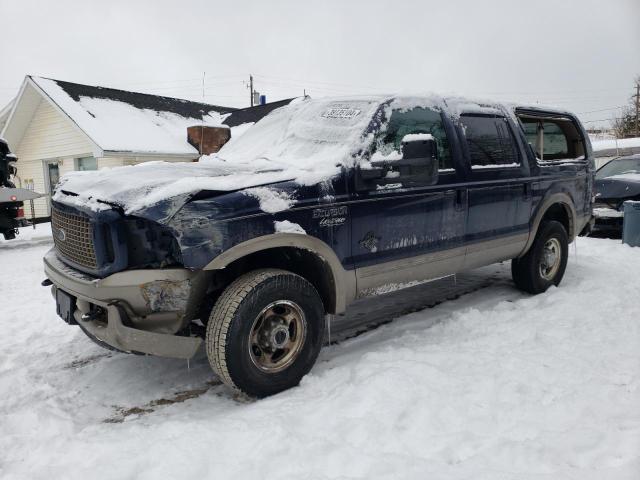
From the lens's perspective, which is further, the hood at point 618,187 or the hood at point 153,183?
the hood at point 618,187

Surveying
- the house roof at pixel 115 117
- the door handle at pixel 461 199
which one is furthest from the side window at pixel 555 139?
the house roof at pixel 115 117

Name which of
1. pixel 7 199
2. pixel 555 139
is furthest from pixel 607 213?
pixel 7 199

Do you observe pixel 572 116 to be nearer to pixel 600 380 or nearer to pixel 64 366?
pixel 600 380

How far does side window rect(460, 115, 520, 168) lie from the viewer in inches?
170

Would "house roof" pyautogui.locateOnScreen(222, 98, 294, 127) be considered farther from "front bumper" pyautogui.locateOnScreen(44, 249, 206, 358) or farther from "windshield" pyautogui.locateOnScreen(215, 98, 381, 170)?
"front bumper" pyautogui.locateOnScreen(44, 249, 206, 358)

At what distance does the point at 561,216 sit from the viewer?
5.70 metres

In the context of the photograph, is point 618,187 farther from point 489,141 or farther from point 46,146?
point 46,146

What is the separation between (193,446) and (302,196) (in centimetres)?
160

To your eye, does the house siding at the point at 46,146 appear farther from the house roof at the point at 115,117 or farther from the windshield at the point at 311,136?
the windshield at the point at 311,136

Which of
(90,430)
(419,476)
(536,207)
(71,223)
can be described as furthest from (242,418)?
(536,207)

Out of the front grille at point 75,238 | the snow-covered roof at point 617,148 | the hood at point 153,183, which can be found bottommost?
the front grille at point 75,238

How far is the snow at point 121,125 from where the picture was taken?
15.5 m

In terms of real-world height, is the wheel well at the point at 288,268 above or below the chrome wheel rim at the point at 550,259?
above

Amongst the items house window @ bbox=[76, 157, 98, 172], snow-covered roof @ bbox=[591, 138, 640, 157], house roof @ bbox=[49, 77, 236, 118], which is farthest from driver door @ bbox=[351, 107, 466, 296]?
snow-covered roof @ bbox=[591, 138, 640, 157]
